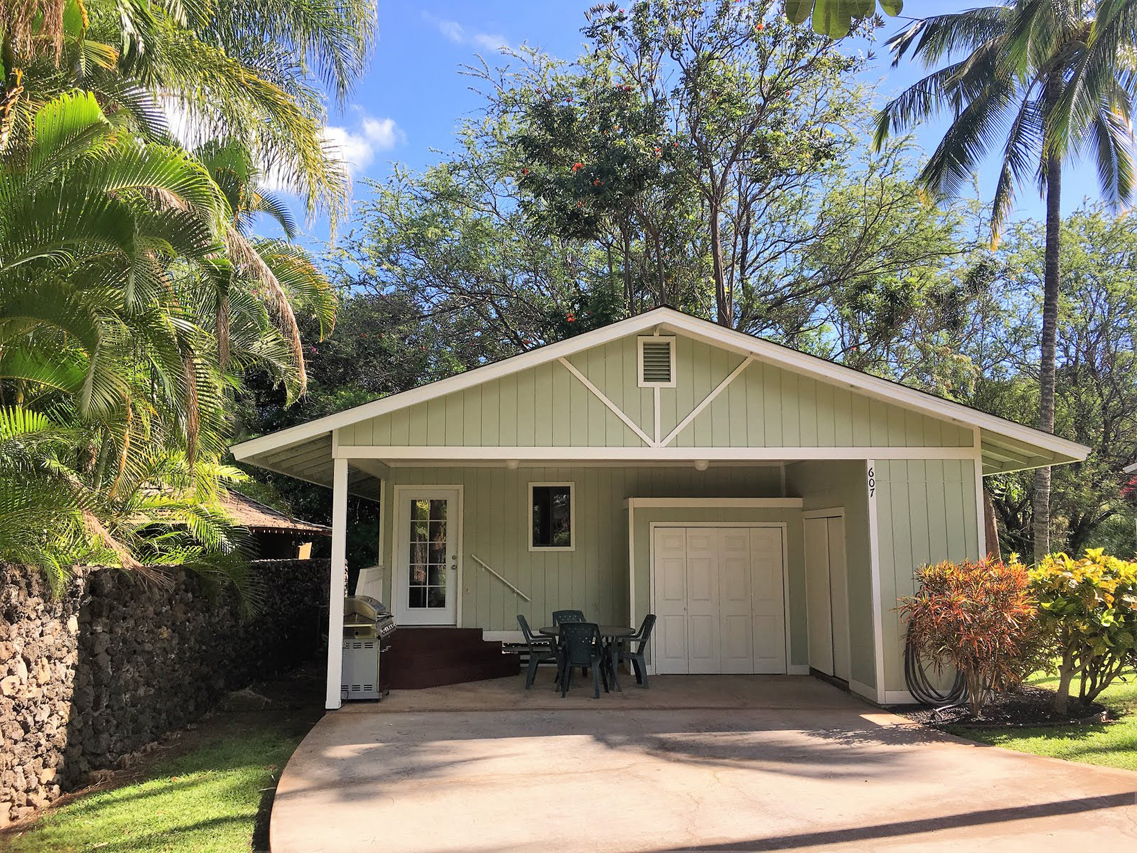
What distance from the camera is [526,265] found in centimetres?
2008

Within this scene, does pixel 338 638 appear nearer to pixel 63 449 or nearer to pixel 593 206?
pixel 63 449

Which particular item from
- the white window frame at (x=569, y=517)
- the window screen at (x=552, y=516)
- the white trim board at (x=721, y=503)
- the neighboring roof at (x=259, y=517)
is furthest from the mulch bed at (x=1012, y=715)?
the neighboring roof at (x=259, y=517)

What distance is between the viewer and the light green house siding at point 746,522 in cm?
1132

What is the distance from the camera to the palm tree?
1223 centimetres

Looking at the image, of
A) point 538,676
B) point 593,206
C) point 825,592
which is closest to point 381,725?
point 538,676

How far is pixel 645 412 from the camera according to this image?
8.91 meters

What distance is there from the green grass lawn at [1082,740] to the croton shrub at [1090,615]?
50 cm

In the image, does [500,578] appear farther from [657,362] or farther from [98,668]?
[98,668]

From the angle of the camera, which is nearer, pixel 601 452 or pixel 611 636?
pixel 601 452

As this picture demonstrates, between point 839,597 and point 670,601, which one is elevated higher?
point 839,597

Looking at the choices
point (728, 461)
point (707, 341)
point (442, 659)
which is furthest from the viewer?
point (442, 659)

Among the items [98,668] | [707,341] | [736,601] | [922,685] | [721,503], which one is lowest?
[922,685]

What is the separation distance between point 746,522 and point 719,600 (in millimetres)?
1137

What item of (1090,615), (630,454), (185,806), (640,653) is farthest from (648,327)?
(185,806)
